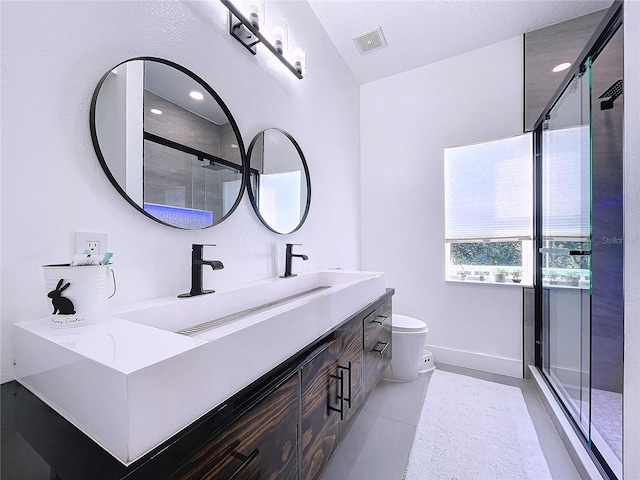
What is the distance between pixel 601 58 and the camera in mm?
1411

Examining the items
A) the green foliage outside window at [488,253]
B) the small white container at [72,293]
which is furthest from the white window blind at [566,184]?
the small white container at [72,293]

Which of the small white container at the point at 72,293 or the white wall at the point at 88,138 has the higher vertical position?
the white wall at the point at 88,138

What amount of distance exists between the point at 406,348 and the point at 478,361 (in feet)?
2.43

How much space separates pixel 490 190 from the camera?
234 centimetres

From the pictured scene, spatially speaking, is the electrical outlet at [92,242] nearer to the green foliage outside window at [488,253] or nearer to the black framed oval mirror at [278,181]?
the black framed oval mirror at [278,181]

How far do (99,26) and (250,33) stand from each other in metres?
0.73

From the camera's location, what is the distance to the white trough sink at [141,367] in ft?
1.37

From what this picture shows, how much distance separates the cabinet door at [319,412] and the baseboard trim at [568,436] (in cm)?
117

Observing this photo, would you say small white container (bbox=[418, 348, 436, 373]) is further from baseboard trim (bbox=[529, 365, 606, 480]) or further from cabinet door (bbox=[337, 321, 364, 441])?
cabinet door (bbox=[337, 321, 364, 441])

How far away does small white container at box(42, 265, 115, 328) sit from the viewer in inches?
24.0

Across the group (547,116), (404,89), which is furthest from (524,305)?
(404,89)

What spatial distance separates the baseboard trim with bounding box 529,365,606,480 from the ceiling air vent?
283 centimetres

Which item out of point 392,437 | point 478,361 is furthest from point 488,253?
point 392,437

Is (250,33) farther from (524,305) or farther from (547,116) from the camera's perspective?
(524,305)
